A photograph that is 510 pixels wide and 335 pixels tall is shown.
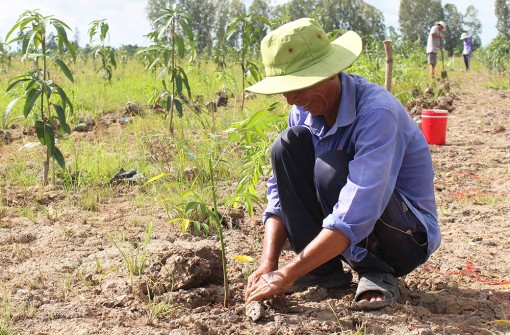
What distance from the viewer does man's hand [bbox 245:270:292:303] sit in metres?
1.91

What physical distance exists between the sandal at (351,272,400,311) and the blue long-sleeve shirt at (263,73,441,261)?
0.09m

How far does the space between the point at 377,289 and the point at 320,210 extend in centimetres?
36

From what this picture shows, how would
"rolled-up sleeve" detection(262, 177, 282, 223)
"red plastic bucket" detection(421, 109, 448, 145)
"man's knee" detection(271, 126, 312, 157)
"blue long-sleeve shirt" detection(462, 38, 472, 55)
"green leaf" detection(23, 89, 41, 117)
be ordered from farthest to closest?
"blue long-sleeve shirt" detection(462, 38, 472, 55) < "red plastic bucket" detection(421, 109, 448, 145) < "green leaf" detection(23, 89, 41, 117) < "rolled-up sleeve" detection(262, 177, 282, 223) < "man's knee" detection(271, 126, 312, 157)

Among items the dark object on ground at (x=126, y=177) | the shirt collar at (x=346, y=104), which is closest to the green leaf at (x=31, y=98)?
the dark object on ground at (x=126, y=177)

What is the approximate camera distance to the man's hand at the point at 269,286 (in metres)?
1.91

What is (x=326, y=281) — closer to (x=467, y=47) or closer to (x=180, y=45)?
(x=180, y=45)

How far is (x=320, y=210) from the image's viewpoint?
87.3 inches

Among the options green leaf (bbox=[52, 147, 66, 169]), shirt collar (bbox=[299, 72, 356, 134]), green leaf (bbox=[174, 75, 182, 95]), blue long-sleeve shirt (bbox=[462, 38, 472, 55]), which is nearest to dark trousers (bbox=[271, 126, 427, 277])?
shirt collar (bbox=[299, 72, 356, 134])

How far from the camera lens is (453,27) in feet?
213

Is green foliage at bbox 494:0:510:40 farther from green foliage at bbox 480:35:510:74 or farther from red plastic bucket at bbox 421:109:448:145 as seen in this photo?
red plastic bucket at bbox 421:109:448:145

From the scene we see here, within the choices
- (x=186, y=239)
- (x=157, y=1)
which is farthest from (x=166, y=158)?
(x=157, y=1)

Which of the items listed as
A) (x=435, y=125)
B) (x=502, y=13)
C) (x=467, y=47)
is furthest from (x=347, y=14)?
(x=435, y=125)

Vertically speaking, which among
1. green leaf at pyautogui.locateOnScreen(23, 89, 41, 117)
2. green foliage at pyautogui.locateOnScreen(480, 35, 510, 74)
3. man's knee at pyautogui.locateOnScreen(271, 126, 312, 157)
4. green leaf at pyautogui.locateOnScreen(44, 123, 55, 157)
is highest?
green foliage at pyautogui.locateOnScreen(480, 35, 510, 74)

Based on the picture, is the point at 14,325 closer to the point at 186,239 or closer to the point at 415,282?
the point at 186,239
